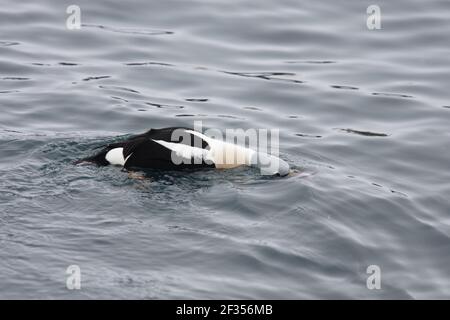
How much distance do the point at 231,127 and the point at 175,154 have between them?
232 centimetres

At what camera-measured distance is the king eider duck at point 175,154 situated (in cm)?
913

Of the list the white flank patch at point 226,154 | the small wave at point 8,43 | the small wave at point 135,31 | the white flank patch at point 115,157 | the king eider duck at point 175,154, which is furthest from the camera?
the small wave at point 135,31

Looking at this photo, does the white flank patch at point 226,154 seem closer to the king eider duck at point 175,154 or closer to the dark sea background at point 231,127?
the king eider duck at point 175,154

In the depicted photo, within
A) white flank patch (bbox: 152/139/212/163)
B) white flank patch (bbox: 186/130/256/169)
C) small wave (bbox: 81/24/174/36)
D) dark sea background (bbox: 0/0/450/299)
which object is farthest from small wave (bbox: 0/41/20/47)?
white flank patch (bbox: 152/139/212/163)

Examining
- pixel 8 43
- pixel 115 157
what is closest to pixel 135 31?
pixel 8 43

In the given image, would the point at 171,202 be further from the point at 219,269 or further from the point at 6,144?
the point at 6,144

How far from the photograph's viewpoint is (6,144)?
10.1 meters

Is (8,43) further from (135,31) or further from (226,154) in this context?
(226,154)

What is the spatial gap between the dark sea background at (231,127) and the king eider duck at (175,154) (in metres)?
0.14

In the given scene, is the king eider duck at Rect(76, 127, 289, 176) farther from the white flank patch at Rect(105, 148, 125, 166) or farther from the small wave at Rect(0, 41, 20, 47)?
the small wave at Rect(0, 41, 20, 47)

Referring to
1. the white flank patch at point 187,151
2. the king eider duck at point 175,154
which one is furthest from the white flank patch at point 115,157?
the white flank patch at point 187,151

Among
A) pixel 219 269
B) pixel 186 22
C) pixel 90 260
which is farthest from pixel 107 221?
pixel 186 22

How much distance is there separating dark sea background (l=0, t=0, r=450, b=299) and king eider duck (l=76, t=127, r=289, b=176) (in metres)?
0.14

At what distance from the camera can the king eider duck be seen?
→ 9133mm
